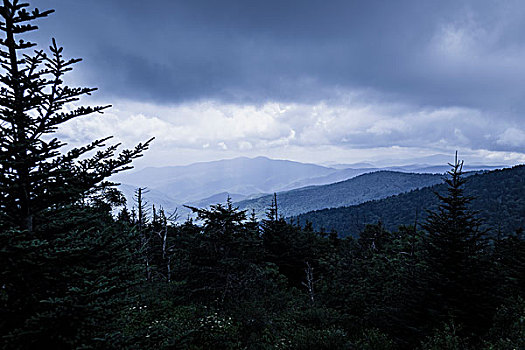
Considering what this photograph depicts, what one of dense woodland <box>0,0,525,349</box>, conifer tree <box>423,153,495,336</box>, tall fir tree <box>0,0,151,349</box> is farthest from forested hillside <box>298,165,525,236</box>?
tall fir tree <box>0,0,151,349</box>

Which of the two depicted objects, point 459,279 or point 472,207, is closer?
point 459,279

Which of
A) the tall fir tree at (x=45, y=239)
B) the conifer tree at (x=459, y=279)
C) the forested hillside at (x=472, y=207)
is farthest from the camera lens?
the forested hillside at (x=472, y=207)

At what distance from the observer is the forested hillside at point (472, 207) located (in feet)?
284

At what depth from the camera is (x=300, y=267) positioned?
27750 mm

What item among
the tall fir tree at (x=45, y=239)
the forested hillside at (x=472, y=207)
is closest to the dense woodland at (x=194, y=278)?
the tall fir tree at (x=45, y=239)

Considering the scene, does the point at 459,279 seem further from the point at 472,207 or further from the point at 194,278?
the point at 472,207

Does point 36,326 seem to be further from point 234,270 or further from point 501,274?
point 501,274

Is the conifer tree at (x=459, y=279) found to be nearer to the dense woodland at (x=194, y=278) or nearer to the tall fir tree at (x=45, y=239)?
the dense woodland at (x=194, y=278)

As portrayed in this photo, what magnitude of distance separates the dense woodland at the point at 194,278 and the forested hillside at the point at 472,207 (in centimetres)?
6462

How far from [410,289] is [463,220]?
3654mm

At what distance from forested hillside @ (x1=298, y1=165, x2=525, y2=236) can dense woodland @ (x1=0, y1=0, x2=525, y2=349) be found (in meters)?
64.6

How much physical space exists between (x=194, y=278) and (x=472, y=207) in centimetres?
12260

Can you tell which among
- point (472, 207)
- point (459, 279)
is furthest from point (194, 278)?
point (472, 207)

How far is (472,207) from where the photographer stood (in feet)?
347
